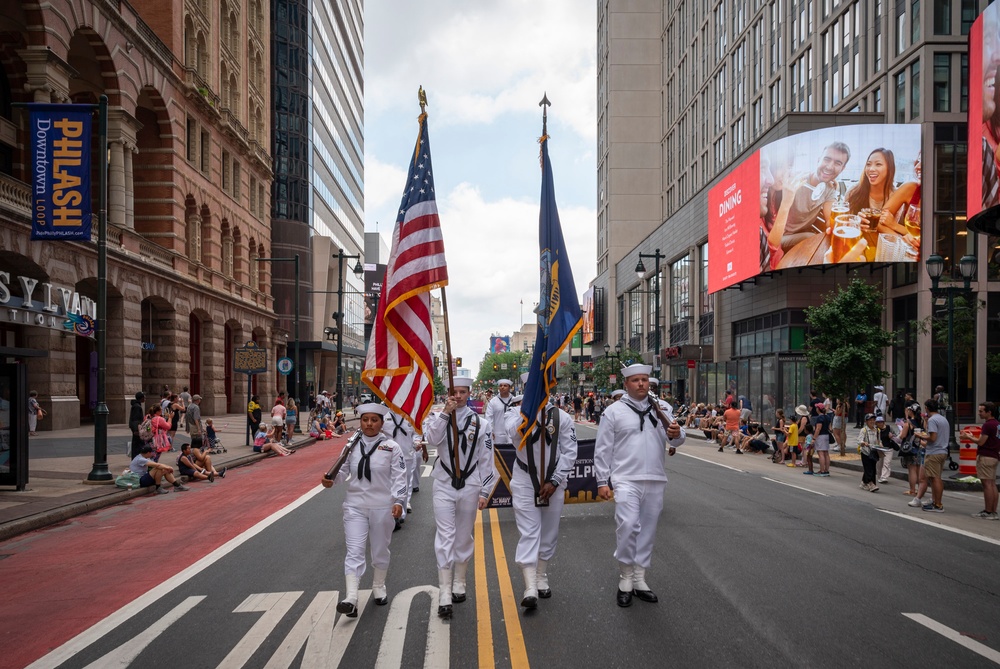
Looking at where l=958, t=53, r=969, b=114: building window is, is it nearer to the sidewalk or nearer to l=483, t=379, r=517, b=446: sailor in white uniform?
the sidewalk

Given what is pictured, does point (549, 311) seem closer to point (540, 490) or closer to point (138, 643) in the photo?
point (540, 490)

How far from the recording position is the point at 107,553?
30.7 feet

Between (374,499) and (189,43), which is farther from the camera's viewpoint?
(189,43)

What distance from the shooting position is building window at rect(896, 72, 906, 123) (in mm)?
36750

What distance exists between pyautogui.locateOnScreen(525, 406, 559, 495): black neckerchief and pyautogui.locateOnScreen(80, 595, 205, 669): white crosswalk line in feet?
10.5

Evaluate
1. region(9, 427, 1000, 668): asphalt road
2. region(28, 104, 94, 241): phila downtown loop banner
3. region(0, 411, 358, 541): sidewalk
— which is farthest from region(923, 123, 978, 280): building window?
region(28, 104, 94, 241): phila downtown loop banner

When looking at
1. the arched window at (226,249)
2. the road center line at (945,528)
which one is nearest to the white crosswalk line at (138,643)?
the road center line at (945,528)

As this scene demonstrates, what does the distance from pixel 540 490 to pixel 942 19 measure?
1497 inches

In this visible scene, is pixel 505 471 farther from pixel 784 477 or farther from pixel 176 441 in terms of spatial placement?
pixel 176 441

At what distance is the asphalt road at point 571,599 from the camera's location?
5.47 m

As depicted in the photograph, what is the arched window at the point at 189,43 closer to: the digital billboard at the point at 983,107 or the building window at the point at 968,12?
the digital billboard at the point at 983,107

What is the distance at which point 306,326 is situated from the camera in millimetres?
61344

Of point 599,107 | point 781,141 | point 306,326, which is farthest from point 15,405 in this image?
point 599,107

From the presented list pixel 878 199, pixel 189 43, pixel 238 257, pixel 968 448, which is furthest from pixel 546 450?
pixel 238 257
